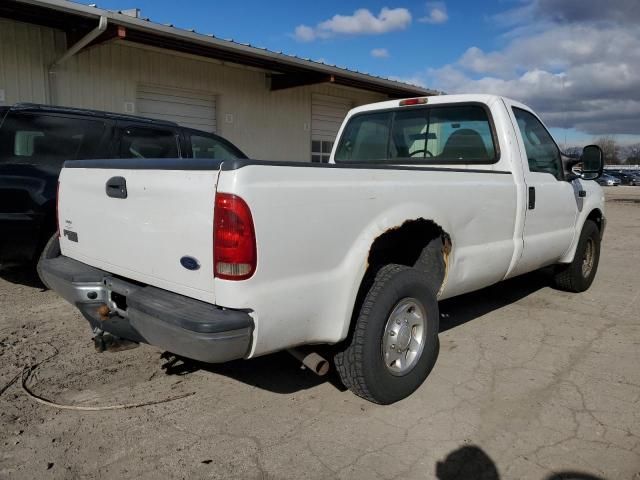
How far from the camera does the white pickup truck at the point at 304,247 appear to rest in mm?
2402

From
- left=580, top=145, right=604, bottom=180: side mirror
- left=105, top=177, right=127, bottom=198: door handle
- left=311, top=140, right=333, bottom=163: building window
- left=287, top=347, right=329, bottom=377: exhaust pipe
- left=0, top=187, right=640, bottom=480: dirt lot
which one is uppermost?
left=311, top=140, right=333, bottom=163: building window

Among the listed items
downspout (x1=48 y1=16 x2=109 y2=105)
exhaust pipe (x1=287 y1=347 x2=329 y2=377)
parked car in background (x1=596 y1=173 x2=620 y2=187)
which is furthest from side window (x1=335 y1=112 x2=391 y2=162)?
parked car in background (x1=596 y1=173 x2=620 y2=187)

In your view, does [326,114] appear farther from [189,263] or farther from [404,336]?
[189,263]

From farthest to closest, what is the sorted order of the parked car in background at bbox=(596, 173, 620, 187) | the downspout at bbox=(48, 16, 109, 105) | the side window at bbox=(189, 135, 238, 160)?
1. the parked car in background at bbox=(596, 173, 620, 187)
2. the downspout at bbox=(48, 16, 109, 105)
3. the side window at bbox=(189, 135, 238, 160)

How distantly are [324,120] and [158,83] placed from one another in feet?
16.7

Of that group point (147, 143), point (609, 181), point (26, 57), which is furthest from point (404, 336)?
point (609, 181)

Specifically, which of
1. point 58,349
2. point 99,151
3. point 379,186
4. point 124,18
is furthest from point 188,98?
point 379,186

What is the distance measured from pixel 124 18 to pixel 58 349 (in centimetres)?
593

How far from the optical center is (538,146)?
16.1 ft

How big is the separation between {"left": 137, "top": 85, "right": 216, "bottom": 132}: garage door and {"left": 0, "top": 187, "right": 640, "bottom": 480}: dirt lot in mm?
6486

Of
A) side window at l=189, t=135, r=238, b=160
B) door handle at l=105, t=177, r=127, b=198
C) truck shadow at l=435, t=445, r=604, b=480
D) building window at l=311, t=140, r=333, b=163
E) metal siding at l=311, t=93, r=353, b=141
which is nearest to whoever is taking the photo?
truck shadow at l=435, t=445, r=604, b=480

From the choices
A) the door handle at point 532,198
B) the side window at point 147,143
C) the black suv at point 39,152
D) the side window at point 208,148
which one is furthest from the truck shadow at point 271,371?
the side window at point 208,148

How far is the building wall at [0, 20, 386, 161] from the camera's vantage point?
27.8ft

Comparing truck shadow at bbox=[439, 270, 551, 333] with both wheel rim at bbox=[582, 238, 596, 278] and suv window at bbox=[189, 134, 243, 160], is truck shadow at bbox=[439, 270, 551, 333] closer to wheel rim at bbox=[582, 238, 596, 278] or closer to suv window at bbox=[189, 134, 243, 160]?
wheel rim at bbox=[582, 238, 596, 278]
